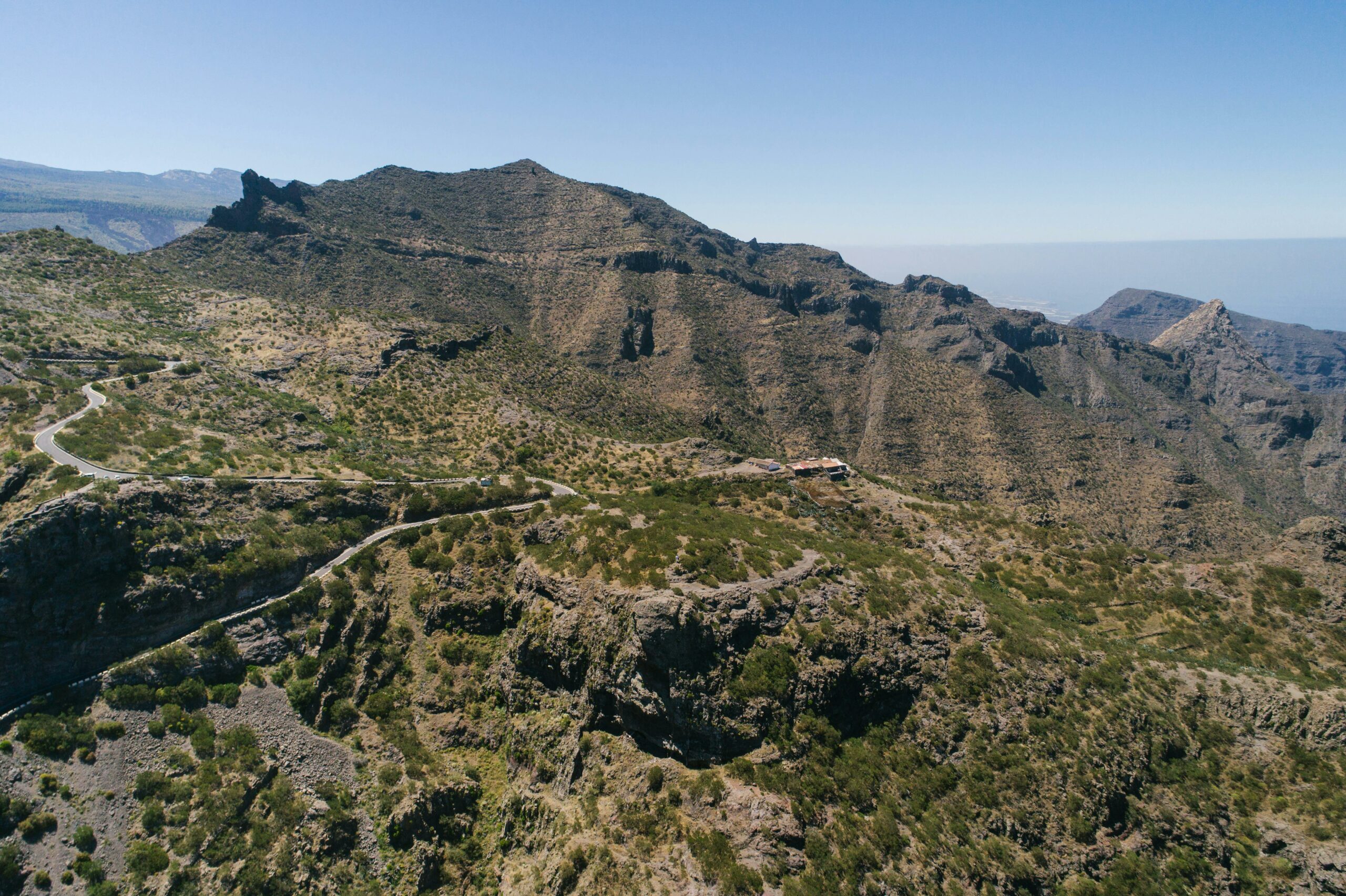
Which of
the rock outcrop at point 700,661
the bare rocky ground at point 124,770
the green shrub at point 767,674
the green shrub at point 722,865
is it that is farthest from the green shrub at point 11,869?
the green shrub at point 767,674

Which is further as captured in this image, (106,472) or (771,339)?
(771,339)

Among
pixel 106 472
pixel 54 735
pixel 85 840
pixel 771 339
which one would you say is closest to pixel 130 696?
pixel 54 735

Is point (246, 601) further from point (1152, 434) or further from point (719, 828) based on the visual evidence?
point (1152, 434)

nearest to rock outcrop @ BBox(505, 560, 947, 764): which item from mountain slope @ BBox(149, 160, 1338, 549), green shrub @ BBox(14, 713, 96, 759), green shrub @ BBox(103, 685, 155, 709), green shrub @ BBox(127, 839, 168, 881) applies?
green shrub @ BBox(127, 839, 168, 881)

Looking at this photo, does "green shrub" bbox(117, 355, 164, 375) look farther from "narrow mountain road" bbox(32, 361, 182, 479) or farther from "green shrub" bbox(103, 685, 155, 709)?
"green shrub" bbox(103, 685, 155, 709)

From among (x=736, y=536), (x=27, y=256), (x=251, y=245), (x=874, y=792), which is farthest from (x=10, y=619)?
(x=251, y=245)

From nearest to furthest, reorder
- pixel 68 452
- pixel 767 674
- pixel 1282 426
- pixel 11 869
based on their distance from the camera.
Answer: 1. pixel 11 869
2. pixel 767 674
3. pixel 68 452
4. pixel 1282 426

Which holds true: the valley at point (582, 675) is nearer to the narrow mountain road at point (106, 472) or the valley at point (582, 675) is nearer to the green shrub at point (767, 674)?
the green shrub at point (767, 674)

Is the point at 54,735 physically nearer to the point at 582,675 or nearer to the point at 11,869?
the point at 11,869
